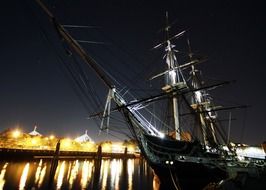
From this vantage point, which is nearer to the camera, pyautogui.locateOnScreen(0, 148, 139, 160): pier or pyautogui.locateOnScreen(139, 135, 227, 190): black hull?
pyautogui.locateOnScreen(139, 135, 227, 190): black hull

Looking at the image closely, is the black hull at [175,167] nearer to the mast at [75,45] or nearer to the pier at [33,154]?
the mast at [75,45]

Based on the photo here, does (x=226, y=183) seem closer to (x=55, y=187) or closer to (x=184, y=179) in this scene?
(x=184, y=179)

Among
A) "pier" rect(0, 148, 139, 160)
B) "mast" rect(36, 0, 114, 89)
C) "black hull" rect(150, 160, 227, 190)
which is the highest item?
"mast" rect(36, 0, 114, 89)

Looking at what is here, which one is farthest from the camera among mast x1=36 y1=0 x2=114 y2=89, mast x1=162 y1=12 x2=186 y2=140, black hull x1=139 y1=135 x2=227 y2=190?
mast x1=162 y1=12 x2=186 y2=140

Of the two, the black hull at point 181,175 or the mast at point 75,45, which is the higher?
the mast at point 75,45

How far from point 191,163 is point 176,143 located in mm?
Answer: 1732

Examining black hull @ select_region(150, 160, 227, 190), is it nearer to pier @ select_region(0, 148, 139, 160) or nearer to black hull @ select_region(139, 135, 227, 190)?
black hull @ select_region(139, 135, 227, 190)

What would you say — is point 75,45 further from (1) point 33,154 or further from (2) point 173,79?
(1) point 33,154

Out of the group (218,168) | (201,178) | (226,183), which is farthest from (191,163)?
(226,183)

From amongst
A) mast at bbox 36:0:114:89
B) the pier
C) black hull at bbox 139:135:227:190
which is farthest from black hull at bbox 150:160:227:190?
the pier

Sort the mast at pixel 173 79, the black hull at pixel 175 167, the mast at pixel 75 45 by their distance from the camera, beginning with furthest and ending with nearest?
the mast at pixel 173 79 < the black hull at pixel 175 167 < the mast at pixel 75 45

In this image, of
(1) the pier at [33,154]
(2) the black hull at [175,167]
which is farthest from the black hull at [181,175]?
(1) the pier at [33,154]

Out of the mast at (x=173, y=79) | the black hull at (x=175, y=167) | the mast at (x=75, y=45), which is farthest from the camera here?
the mast at (x=173, y=79)

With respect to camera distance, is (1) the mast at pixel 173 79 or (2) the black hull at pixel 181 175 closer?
(2) the black hull at pixel 181 175
